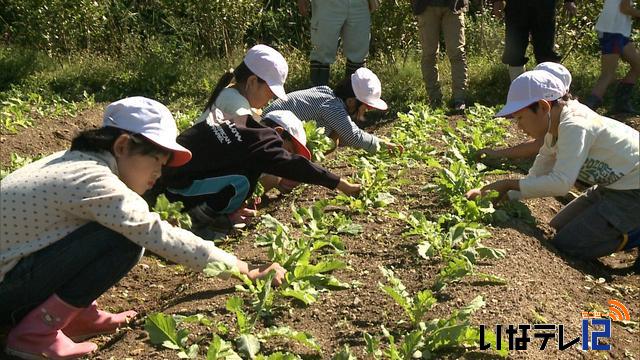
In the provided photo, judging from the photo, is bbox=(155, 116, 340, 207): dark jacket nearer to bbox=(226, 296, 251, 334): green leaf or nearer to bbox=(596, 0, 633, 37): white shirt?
bbox=(226, 296, 251, 334): green leaf

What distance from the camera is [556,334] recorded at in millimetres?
3020

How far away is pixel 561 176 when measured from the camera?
12.9 feet

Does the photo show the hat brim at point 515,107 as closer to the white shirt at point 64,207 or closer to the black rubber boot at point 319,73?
the white shirt at point 64,207

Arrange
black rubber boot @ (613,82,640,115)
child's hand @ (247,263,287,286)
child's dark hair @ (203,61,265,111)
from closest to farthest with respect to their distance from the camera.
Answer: child's hand @ (247,263,287,286) < child's dark hair @ (203,61,265,111) < black rubber boot @ (613,82,640,115)

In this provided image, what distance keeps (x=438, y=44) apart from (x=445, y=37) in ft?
0.38

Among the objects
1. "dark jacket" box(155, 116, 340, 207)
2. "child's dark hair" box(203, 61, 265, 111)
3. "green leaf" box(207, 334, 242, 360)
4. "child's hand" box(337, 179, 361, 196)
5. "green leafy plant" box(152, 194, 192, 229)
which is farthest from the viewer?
"child's dark hair" box(203, 61, 265, 111)

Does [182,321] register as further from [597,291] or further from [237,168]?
[597,291]

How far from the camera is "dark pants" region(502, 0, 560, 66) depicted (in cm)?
725

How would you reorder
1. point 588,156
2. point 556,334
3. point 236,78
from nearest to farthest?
point 556,334, point 588,156, point 236,78

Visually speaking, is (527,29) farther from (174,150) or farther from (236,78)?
(174,150)

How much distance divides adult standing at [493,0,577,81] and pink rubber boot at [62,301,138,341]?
17.6ft

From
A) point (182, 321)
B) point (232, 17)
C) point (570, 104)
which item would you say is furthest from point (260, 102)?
point (232, 17)

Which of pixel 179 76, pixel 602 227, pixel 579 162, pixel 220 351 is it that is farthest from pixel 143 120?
pixel 179 76

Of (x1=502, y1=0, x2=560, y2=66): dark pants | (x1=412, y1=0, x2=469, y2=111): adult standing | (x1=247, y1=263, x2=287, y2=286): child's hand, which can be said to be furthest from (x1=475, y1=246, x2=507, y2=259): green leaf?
(x1=502, y1=0, x2=560, y2=66): dark pants
